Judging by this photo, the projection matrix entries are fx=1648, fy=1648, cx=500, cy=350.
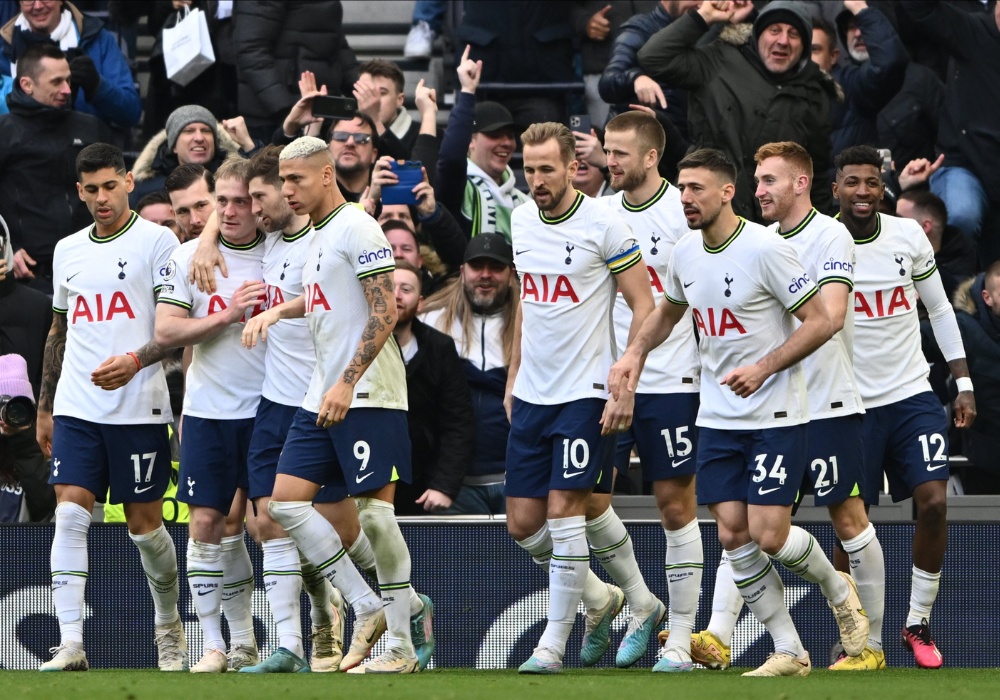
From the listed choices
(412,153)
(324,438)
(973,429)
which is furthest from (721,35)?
(324,438)

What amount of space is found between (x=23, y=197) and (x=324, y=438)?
4.61 m

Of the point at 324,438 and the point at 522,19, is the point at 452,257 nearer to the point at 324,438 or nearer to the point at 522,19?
the point at 522,19

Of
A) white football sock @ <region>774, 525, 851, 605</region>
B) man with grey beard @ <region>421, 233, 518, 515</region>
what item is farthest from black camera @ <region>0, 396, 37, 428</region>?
white football sock @ <region>774, 525, 851, 605</region>

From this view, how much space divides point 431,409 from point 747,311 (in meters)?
2.91

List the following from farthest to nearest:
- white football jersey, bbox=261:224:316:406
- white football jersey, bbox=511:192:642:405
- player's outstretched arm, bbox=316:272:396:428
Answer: white football jersey, bbox=261:224:316:406, white football jersey, bbox=511:192:642:405, player's outstretched arm, bbox=316:272:396:428

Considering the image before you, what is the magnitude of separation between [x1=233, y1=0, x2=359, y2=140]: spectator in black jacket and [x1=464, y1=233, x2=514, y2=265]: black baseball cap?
2730mm

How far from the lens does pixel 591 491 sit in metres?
8.03

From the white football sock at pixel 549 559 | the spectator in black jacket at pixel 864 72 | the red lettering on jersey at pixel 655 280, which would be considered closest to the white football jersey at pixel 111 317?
the white football sock at pixel 549 559

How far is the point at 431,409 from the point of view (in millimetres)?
10133

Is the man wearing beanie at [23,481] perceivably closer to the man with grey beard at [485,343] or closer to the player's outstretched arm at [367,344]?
the man with grey beard at [485,343]

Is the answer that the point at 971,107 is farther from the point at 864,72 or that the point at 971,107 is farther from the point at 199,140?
the point at 199,140

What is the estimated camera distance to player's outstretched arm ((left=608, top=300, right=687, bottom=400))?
7.65m

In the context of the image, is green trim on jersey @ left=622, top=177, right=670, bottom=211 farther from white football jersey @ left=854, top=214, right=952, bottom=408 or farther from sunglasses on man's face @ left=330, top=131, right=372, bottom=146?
sunglasses on man's face @ left=330, top=131, right=372, bottom=146

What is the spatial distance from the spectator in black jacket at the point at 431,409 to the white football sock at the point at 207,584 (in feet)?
5.79
